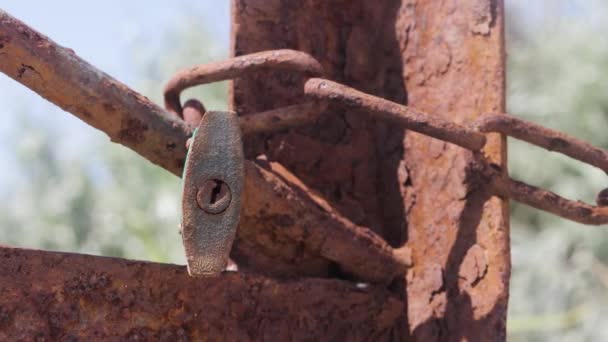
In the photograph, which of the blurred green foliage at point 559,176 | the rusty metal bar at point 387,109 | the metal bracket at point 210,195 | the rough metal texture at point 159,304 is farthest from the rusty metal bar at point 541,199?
the blurred green foliage at point 559,176

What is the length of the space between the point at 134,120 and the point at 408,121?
0.35 meters

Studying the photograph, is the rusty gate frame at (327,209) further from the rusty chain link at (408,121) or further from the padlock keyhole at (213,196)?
the padlock keyhole at (213,196)

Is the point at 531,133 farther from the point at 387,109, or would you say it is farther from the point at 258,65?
the point at 258,65

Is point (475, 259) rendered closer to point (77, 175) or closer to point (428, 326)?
point (428, 326)

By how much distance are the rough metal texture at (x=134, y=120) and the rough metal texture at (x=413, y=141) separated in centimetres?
9

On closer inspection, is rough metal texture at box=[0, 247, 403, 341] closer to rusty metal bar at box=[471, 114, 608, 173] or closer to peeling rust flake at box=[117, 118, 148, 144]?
peeling rust flake at box=[117, 118, 148, 144]

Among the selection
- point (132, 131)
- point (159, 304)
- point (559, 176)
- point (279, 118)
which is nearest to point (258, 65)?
point (279, 118)

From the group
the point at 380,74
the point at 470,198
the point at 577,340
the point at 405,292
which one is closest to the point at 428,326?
the point at 405,292

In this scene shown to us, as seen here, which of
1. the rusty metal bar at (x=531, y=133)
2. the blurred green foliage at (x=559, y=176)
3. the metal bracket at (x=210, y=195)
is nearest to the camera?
the metal bracket at (x=210, y=195)

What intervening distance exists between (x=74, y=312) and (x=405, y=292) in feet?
1.63

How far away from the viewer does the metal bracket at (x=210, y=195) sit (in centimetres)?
89

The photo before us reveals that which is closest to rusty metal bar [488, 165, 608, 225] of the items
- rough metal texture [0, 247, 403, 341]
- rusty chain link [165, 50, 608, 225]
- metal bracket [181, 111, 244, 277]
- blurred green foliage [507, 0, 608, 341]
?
rusty chain link [165, 50, 608, 225]

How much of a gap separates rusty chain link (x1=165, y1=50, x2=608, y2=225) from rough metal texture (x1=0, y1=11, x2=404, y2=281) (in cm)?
4

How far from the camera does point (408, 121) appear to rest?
110 cm
